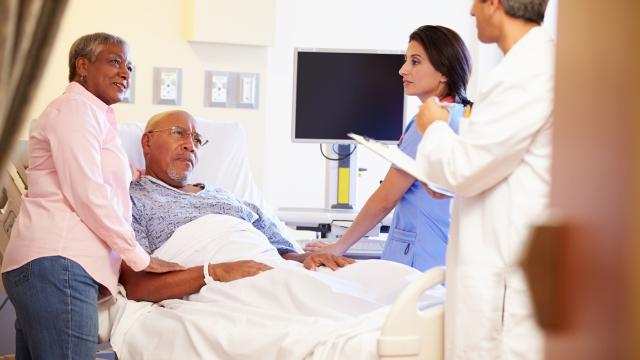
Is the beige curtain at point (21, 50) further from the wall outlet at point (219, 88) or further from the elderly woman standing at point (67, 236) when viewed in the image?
the wall outlet at point (219, 88)

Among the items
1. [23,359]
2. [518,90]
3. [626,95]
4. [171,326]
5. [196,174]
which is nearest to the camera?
[626,95]

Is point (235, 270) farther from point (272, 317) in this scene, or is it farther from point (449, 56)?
point (449, 56)

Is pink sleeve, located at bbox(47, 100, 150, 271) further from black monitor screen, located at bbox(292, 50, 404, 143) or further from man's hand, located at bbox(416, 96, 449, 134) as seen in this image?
black monitor screen, located at bbox(292, 50, 404, 143)

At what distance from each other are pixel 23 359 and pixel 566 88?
7.83 ft

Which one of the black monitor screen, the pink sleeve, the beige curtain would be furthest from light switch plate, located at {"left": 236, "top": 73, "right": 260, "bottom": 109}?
the beige curtain

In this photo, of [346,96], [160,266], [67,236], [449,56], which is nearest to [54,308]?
[67,236]

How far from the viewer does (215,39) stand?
157 inches

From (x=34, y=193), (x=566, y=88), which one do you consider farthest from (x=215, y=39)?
(x=566, y=88)

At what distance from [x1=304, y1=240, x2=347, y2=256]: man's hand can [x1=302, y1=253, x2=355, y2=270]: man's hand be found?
0.10m

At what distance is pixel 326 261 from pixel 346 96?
155 centimetres

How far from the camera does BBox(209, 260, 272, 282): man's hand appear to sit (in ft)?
8.07

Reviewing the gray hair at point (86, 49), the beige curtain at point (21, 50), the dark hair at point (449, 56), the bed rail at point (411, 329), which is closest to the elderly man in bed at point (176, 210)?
the gray hair at point (86, 49)

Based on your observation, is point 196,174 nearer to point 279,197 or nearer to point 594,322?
point 279,197

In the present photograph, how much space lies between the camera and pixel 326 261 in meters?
2.70
